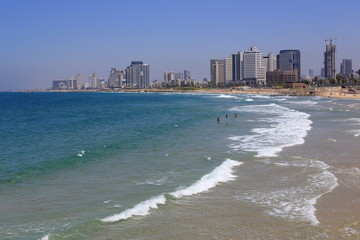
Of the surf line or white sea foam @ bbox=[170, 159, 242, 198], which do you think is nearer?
the surf line

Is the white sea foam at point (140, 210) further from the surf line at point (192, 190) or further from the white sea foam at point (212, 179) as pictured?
the white sea foam at point (212, 179)

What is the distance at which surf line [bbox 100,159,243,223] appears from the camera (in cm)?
1172

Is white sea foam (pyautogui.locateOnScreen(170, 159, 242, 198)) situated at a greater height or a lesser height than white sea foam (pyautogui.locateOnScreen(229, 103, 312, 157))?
lesser

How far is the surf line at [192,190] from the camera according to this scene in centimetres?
1172

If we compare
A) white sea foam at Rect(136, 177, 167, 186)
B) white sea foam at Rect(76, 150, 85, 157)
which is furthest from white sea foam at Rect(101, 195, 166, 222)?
white sea foam at Rect(76, 150, 85, 157)

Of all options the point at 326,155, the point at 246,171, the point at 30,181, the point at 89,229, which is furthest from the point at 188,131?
the point at 89,229

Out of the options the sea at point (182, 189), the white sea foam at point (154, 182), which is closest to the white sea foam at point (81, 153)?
the sea at point (182, 189)

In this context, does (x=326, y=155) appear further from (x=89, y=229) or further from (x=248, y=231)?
(x=89, y=229)

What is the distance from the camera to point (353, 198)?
13.1m

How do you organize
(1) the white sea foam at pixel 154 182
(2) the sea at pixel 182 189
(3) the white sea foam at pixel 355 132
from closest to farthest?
(2) the sea at pixel 182 189, (1) the white sea foam at pixel 154 182, (3) the white sea foam at pixel 355 132

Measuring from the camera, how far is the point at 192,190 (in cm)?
1433

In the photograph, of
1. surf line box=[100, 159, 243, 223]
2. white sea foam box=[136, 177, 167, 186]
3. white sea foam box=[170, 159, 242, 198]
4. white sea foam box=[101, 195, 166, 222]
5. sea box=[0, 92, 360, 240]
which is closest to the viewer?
sea box=[0, 92, 360, 240]

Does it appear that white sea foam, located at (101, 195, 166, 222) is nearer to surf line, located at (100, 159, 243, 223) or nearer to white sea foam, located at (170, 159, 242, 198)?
surf line, located at (100, 159, 243, 223)

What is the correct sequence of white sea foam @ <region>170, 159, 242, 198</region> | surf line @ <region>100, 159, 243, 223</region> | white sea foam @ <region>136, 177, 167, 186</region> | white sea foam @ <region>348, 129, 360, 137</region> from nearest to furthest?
surf line @ <region>100, 159, 243, 223</region> → white sea foam @ <region>170, 159, 242, 198</region> → white sea foam @ <region>136, 177, 167, 186</region> → white sea foam @ <region>348, 129, 360, 137</region>
